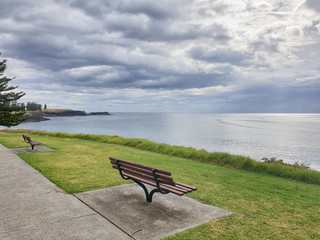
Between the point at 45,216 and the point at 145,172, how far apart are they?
214 cm

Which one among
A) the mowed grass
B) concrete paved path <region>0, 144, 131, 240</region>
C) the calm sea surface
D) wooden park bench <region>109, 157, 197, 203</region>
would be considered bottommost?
the calm sea surface

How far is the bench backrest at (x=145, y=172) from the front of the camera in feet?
16.4

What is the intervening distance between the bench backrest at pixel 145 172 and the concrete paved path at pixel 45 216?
4.12 ft

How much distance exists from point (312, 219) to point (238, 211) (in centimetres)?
160

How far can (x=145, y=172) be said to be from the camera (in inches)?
213

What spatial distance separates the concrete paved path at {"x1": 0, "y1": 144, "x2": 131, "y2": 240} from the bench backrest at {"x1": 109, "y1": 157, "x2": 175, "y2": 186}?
126cm

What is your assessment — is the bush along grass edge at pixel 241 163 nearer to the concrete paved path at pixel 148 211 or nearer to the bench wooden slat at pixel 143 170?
the concrete paved path at pixel 148 211

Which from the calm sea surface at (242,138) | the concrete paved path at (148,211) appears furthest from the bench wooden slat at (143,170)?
the calm sea surface at (242,138)

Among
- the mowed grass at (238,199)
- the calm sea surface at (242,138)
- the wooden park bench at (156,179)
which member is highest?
the wooden park bench at (156,179)

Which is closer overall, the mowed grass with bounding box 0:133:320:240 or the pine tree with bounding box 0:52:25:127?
the mowed grass with bounding box 0:133:320:240

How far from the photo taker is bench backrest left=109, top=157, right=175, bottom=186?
4.99 meters

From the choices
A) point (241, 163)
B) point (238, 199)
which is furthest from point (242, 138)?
point (238, 199)

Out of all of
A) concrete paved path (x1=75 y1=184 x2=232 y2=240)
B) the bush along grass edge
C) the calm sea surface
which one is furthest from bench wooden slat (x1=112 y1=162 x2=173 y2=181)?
the calm sea surface

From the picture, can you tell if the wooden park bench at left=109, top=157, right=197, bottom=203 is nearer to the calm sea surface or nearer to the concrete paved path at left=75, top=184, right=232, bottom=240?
the concrete paved path at left=75, top=184, right=232, bottom=240
